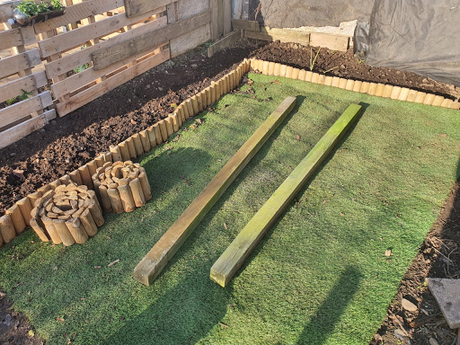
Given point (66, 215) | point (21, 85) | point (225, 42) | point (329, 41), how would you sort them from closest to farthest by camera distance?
point (66, 215)
point (21, 85)
point (329, 41)
point (225, 42)

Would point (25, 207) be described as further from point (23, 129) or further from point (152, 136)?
point (152, 136)

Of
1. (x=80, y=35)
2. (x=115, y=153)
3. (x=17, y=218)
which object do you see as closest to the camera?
(x=17, y=218)

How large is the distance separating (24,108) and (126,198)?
2.46 metres

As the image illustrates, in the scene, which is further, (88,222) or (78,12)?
(78,12)

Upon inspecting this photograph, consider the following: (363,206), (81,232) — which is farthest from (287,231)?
(81,232)

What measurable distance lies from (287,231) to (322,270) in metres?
0.68

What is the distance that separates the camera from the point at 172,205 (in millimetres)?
5105

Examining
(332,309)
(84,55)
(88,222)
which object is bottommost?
(332,309)

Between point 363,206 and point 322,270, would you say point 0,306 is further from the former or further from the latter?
point 363,206

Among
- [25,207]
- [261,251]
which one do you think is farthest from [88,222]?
[261,251]

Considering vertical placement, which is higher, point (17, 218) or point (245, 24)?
point (245, 24)

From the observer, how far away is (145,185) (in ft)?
16.3

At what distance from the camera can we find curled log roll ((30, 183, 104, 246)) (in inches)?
171

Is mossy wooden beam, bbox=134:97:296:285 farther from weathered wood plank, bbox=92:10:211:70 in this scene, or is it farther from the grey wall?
weathered wood plank, bbox=92:10:211:70
